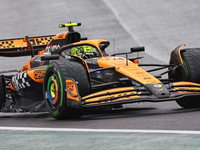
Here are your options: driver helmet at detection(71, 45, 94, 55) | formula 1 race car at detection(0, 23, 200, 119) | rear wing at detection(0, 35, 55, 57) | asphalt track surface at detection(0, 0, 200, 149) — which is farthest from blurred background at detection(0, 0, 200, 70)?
formula 1 race car at detection(0, 23, 200, 119)

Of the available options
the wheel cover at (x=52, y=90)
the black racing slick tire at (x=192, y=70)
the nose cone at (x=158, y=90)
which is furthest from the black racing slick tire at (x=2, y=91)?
the black racing slick tire at (x=192, y=70)

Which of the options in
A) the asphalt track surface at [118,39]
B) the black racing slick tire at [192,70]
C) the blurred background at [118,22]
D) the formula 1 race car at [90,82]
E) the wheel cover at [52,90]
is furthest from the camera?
the blurred background at [118,22]

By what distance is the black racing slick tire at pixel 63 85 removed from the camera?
24.6 feet

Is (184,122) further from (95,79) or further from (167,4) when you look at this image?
(167,4)

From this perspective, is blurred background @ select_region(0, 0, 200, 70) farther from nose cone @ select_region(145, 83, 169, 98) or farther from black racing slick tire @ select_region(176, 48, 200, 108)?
nose cone @ select_region(145, 83, 169, 98)

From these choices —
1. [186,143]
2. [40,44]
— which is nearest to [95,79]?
[40,44]

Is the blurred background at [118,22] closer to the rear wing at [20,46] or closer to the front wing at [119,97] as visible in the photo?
the rear wing at [20,46]

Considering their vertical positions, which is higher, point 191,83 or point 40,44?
point 40,44

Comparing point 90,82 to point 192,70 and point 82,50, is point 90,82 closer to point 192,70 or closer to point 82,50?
point 82,50

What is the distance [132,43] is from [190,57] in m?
15.2

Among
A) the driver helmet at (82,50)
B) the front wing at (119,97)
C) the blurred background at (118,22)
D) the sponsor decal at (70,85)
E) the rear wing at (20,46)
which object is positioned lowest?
the front wing at (119,97)

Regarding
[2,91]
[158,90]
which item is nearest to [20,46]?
[2,91]

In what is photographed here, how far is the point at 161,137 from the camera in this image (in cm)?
488

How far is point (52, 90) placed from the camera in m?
7.95
